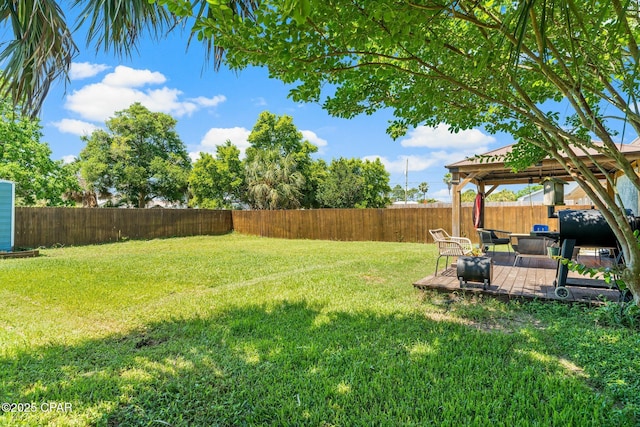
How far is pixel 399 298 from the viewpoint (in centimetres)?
425

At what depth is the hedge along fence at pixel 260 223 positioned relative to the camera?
1123cm

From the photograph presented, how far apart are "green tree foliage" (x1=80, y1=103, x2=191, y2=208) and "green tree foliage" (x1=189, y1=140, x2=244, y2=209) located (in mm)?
2065

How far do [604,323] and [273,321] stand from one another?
10.6 ft

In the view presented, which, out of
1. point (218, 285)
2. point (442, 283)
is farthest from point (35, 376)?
point (442, 283)

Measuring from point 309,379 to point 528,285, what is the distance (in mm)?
3589

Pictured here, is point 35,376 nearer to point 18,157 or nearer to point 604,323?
point 604,323

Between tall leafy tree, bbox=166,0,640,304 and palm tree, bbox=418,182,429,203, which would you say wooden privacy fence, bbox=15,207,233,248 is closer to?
tall leafy tree, bbox=166,0,640,304

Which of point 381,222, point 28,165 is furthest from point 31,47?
point 28,165

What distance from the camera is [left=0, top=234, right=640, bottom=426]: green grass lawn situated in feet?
6.08

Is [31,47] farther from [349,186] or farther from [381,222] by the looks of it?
[349,186]

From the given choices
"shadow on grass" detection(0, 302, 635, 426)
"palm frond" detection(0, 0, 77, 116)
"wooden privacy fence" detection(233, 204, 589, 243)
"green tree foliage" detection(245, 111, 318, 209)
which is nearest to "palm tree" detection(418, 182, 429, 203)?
"green tree foliage" detection(245, 111, 318, 209)

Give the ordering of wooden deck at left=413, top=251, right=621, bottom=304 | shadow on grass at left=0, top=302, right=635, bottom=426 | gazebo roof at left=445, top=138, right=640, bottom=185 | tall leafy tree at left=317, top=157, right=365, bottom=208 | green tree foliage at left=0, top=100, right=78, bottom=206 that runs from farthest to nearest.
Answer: tall leafy tree at left=317, top=157, right=365, bottom=208
green tree foliage at left=0, top=100, right=78, bottom=206
gazebo roof at left=445, top=138, right=640, bottom=185
wooden deck at left=413, top=251, right=621, bottom=304
shadow on grass at left=0, top=302, right=635, bottom=426

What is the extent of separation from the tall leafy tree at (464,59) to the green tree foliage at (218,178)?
61.0 feet

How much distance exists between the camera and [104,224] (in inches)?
508
